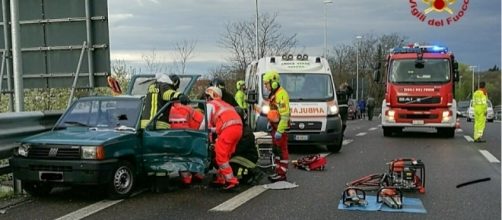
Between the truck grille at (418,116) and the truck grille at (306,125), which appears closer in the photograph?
the truck grille at (306,125)

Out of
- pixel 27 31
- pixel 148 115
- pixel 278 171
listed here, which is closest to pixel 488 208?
pixel 278 171

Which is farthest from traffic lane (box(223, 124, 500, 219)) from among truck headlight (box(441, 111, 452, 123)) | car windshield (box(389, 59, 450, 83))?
car windshield (box(389, 59, 450, 83))

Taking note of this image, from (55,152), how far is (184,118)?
6.89 ft

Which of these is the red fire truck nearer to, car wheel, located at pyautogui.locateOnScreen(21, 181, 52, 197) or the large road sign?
the large road sign

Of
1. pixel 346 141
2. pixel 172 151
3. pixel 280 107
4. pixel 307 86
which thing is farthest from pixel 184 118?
pixel 346 141

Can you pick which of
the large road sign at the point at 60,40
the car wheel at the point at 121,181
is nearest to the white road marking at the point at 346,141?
the large road sign at the point at 60,40

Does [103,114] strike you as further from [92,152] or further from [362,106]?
[362,106]

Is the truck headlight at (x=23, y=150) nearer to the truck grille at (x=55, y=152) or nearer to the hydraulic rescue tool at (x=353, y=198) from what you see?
the truck grille at (x=55, y=152)

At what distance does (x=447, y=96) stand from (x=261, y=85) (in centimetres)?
720

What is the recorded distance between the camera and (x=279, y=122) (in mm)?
10266

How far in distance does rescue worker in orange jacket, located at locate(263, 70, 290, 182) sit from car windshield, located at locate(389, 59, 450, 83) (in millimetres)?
9891

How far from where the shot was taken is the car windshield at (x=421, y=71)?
1923 centimetres

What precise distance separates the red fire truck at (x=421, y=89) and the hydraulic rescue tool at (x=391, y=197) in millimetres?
11948

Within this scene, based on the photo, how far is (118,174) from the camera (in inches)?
317
